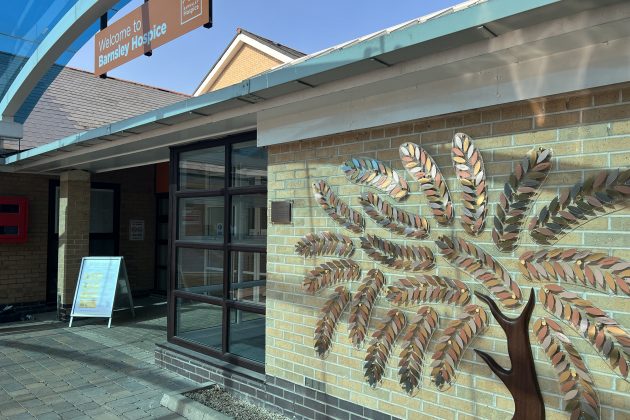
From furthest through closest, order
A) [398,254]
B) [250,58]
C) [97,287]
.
A: [250,58], [97,287], [398,254]

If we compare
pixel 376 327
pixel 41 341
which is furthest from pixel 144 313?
pixel 376 327

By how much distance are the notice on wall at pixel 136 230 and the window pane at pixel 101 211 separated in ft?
1.31

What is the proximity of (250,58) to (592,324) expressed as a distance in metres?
19.0

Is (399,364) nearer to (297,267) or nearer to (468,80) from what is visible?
(297,267)

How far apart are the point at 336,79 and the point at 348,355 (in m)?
2.03

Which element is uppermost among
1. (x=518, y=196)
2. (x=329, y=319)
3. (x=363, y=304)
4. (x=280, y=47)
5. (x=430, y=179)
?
(x=280, y=47)

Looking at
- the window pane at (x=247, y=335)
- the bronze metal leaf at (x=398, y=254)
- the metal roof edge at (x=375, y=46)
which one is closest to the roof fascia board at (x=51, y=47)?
the metal roof edge at (x=375, y=46)

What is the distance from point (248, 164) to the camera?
491cm

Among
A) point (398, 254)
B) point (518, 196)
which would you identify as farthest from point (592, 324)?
point (398, 254)

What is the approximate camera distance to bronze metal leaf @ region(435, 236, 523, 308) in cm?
270

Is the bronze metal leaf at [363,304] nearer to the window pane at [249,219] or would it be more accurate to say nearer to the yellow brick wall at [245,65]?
the window pane at [249,219]

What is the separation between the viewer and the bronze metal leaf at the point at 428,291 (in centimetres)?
293

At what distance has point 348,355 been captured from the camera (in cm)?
357

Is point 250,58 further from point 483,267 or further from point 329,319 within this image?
point 483,267
